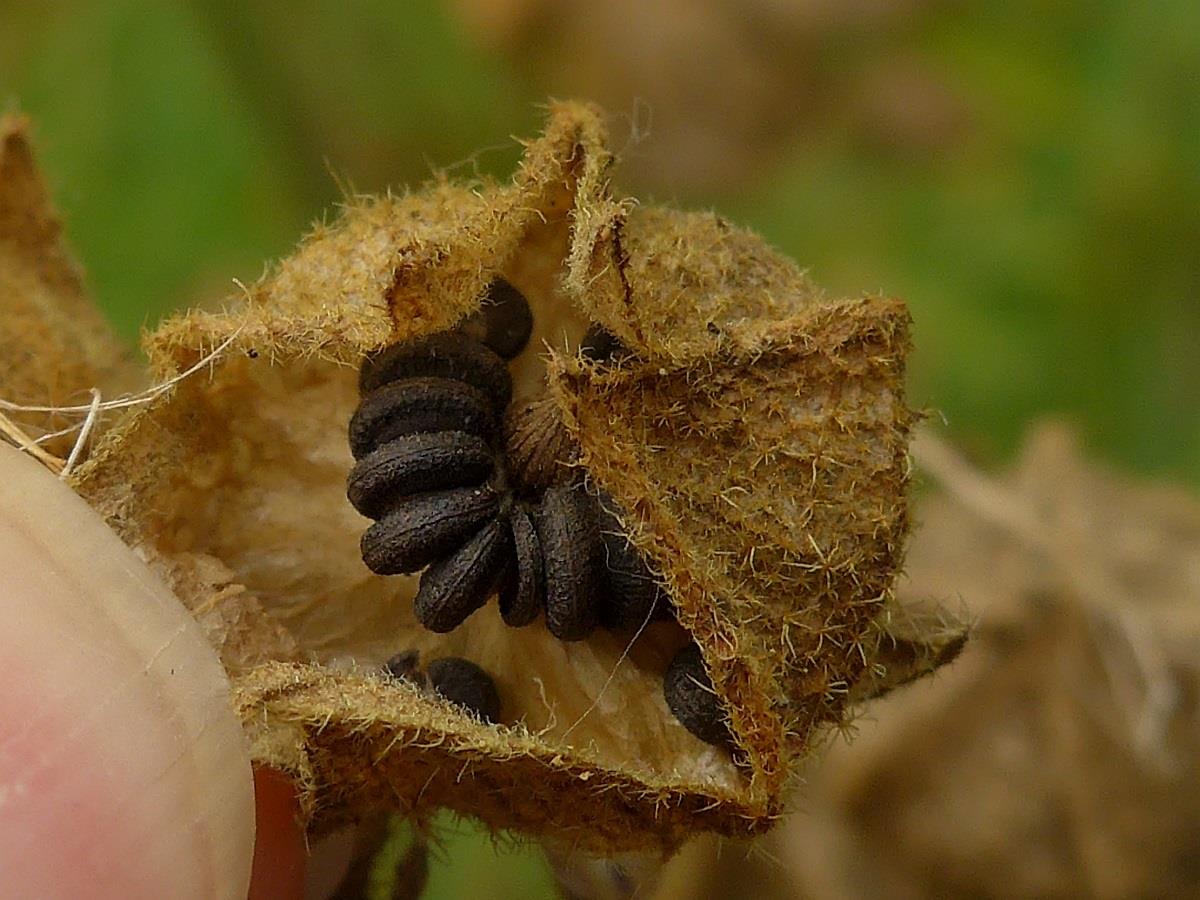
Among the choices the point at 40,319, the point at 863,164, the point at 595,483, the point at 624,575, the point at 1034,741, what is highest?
the point at 40,319

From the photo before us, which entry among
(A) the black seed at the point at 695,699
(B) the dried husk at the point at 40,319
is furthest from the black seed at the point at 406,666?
(B) the dried husk at the point at 40,319

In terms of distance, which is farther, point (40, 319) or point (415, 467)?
point (40, 319)

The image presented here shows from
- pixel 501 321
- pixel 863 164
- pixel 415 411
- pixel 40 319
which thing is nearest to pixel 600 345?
pixel 501 321

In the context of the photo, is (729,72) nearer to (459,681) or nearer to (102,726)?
(459,681)

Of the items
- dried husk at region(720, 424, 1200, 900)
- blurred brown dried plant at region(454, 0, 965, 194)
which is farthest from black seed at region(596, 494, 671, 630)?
blurred brown dried plant at region(454, 0, 965, 194)

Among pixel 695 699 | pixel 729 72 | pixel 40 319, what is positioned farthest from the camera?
pixel 729 72

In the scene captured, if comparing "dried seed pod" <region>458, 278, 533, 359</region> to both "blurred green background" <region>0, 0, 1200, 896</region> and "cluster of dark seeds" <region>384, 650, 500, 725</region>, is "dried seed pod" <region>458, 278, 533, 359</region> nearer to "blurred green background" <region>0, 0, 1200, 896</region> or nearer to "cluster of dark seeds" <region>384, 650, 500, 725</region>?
"cluster of dark seeds" <region>384, 650, 500, 725</region>

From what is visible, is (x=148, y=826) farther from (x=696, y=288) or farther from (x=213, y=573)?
(x=696, y=288)

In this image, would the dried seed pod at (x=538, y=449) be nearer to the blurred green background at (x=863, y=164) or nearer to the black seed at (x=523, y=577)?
the black seed at (x=523, y=577)
